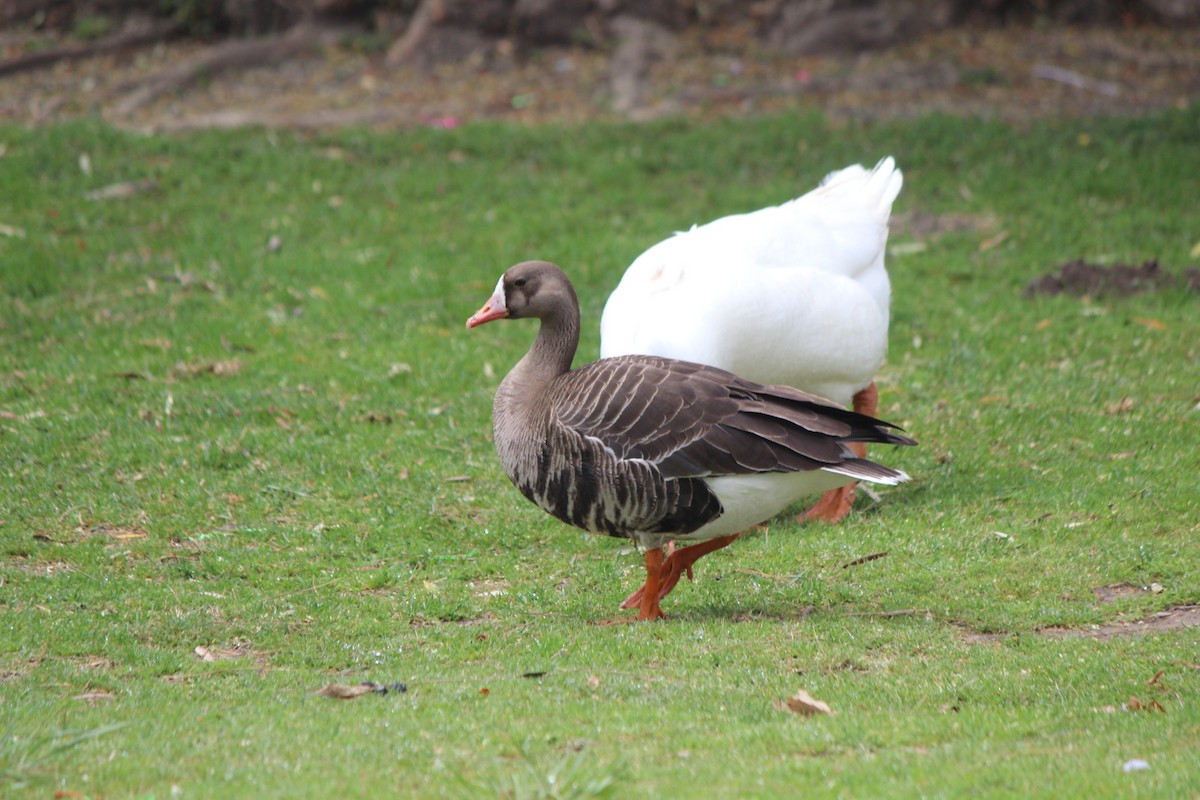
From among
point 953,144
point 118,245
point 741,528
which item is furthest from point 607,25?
point 741,528

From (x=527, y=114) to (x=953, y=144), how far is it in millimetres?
4863

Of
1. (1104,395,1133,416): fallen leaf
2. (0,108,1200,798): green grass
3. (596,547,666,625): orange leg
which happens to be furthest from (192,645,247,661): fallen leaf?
(1104,395,1133,416): fallen leaf

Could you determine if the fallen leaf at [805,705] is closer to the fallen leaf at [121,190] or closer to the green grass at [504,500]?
the green grass at [504,500]

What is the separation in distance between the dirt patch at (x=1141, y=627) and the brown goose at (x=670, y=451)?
111 cm

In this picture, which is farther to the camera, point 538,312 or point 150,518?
point 150,518

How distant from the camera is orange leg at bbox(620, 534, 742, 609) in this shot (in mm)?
5984

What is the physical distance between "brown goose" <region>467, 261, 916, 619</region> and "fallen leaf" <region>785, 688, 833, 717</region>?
1.07 m

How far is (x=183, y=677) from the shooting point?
5199 mm

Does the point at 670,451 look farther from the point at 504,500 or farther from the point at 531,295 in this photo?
the point at 504,500

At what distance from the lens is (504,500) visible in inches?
305

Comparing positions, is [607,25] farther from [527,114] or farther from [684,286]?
[684,286]

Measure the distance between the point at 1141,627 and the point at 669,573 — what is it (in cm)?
→ 209

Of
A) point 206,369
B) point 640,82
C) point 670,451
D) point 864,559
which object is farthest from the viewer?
point 640,82

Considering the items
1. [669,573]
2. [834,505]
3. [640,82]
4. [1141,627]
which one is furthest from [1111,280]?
[640,82]
